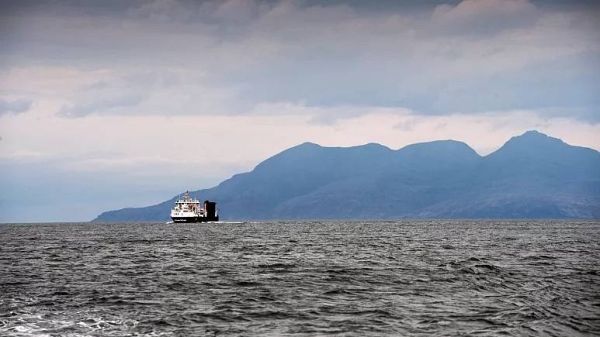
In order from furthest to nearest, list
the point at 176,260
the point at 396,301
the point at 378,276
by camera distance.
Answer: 1. the point at 176,260
2. the point at 378,276
3. the point at 396,301

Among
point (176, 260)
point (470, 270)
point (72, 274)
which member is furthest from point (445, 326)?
point (176, 260)

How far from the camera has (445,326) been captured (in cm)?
3269

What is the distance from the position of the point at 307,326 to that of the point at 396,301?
9060 millimetres

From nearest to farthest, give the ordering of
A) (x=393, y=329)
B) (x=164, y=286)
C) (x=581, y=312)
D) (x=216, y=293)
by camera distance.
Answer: (x=393, y=329) → (x=581, y=312) → (x=216, y=293) → (x=164, y=286)

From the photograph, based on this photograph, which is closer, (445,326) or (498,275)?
(445,326)

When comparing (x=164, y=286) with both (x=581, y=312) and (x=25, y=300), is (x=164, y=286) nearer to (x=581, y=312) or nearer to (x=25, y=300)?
(x=25, y=300)

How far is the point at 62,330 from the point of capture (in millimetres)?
32906

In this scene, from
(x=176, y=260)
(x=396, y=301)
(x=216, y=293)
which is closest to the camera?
(x=396, y=301)

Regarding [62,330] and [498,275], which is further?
[498,275]

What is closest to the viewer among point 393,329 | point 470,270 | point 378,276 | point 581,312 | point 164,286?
point 393,329

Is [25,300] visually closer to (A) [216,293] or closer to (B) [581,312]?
(A) [216,293]

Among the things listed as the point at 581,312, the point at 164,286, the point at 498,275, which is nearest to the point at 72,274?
the point at 164,286

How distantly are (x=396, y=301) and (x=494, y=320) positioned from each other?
729 cm

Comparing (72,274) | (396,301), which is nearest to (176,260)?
(72,274)
